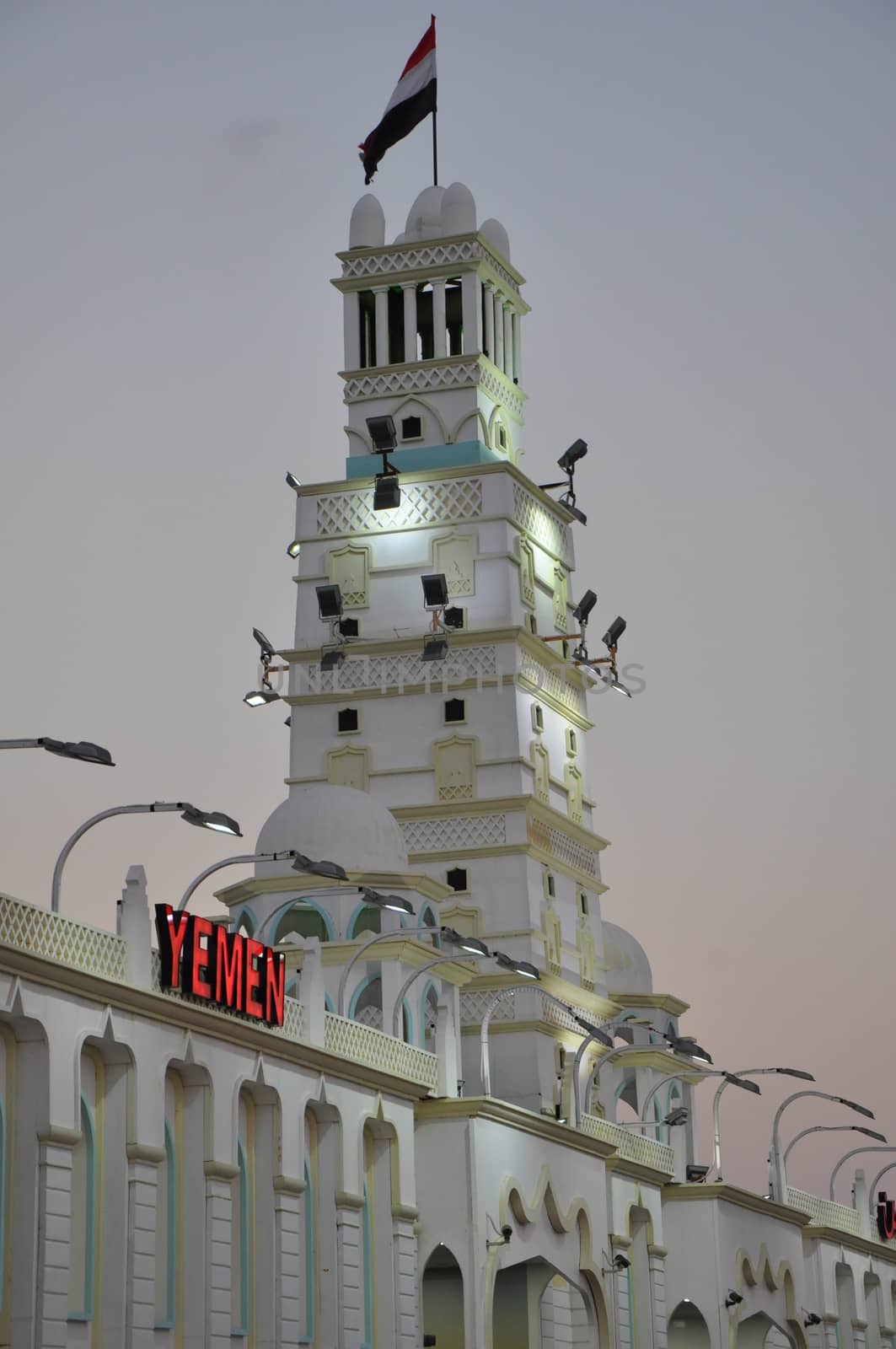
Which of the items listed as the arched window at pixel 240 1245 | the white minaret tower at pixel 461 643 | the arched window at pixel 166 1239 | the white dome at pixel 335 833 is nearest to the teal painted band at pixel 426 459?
the white minaret tower at pixel 461 643

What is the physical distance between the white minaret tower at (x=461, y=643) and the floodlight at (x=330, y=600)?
0.13 metres

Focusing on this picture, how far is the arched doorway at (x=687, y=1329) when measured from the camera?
6475 centimetres

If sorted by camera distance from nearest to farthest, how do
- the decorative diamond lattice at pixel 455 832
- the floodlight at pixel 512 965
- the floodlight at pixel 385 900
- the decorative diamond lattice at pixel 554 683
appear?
Answer: the floodlight at pixel 385 900, the floodlight at pixel 512 965, the decorative diamond lattice at pixel 455 832, the decorative diamond lattice at pixel 554 683

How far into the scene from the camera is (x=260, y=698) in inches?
2749

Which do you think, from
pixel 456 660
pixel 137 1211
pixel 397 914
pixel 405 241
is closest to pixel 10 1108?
pixel 137 1211

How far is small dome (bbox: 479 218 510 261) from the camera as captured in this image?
248 ft

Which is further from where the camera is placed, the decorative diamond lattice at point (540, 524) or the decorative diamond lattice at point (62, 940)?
the decorative diamond lattice at point (540, 524)

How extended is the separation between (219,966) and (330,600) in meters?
30.9

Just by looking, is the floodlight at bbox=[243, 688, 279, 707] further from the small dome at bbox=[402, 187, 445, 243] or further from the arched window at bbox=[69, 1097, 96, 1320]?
the arched window at bbox=[69, 1097, 96, 1320]

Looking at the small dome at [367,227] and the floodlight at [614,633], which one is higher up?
the small dome at [367,227]

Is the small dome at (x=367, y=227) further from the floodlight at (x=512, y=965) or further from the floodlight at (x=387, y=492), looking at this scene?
the floodlight at (x=512, y=965)

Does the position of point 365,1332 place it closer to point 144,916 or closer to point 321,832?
point 144,916

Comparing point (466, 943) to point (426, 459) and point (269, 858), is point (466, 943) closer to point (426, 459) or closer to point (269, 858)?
point (269, 858)

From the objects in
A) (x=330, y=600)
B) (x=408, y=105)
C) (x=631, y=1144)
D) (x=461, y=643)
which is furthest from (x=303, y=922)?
(x=408, y=105)
